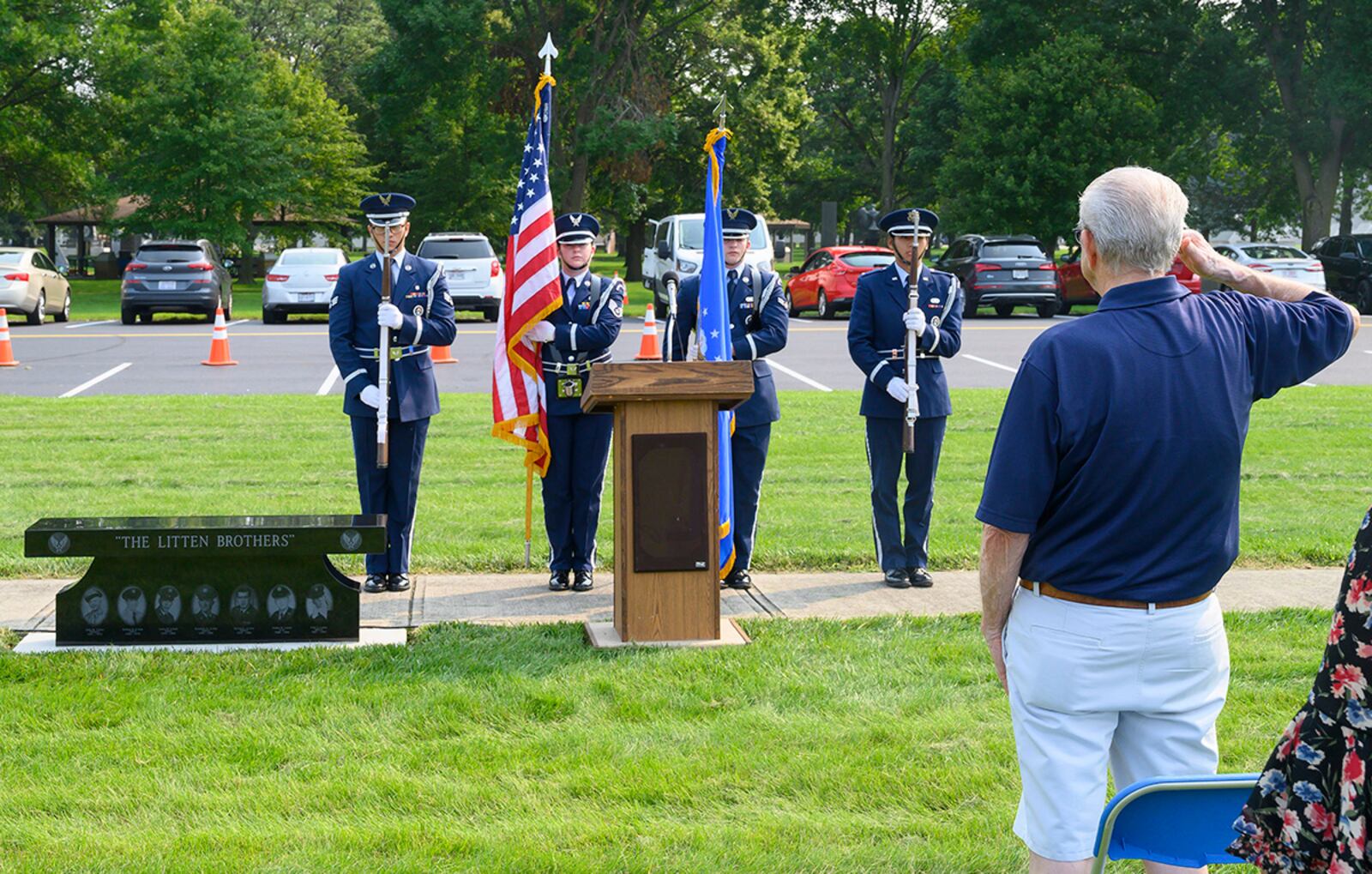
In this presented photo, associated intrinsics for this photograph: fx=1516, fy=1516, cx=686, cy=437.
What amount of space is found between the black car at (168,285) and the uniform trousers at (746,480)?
21263 mm

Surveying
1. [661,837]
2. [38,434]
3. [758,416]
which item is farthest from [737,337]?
[38,434]

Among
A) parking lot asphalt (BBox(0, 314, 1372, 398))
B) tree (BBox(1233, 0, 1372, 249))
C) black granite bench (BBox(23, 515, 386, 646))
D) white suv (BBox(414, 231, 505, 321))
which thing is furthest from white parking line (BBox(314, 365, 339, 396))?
tree (BBox(1233, 0, 1372, 249))

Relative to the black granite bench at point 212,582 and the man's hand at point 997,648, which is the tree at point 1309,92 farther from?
the man's hand at point 997,648

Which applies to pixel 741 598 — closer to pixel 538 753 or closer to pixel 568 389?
pixel 568 389

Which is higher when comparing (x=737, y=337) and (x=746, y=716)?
(x=737, y=337)

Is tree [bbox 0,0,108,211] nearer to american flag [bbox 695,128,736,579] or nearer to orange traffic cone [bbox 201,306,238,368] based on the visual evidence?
orange traffic cone [bbox 201,306,238,368]

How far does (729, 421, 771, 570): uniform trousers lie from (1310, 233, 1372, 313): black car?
1020 inches

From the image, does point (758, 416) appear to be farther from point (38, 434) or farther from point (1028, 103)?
point (1028, 103)

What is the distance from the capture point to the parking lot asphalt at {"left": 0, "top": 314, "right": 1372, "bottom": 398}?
18000 millimetres

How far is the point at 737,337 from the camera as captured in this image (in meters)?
8.51

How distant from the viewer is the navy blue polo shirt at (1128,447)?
3178mm

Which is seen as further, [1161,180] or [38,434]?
[38,434]

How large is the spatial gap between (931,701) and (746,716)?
0.76 m

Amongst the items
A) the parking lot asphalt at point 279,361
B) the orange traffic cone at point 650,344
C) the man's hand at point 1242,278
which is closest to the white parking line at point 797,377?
the parking lot asphalt at point 279,361
